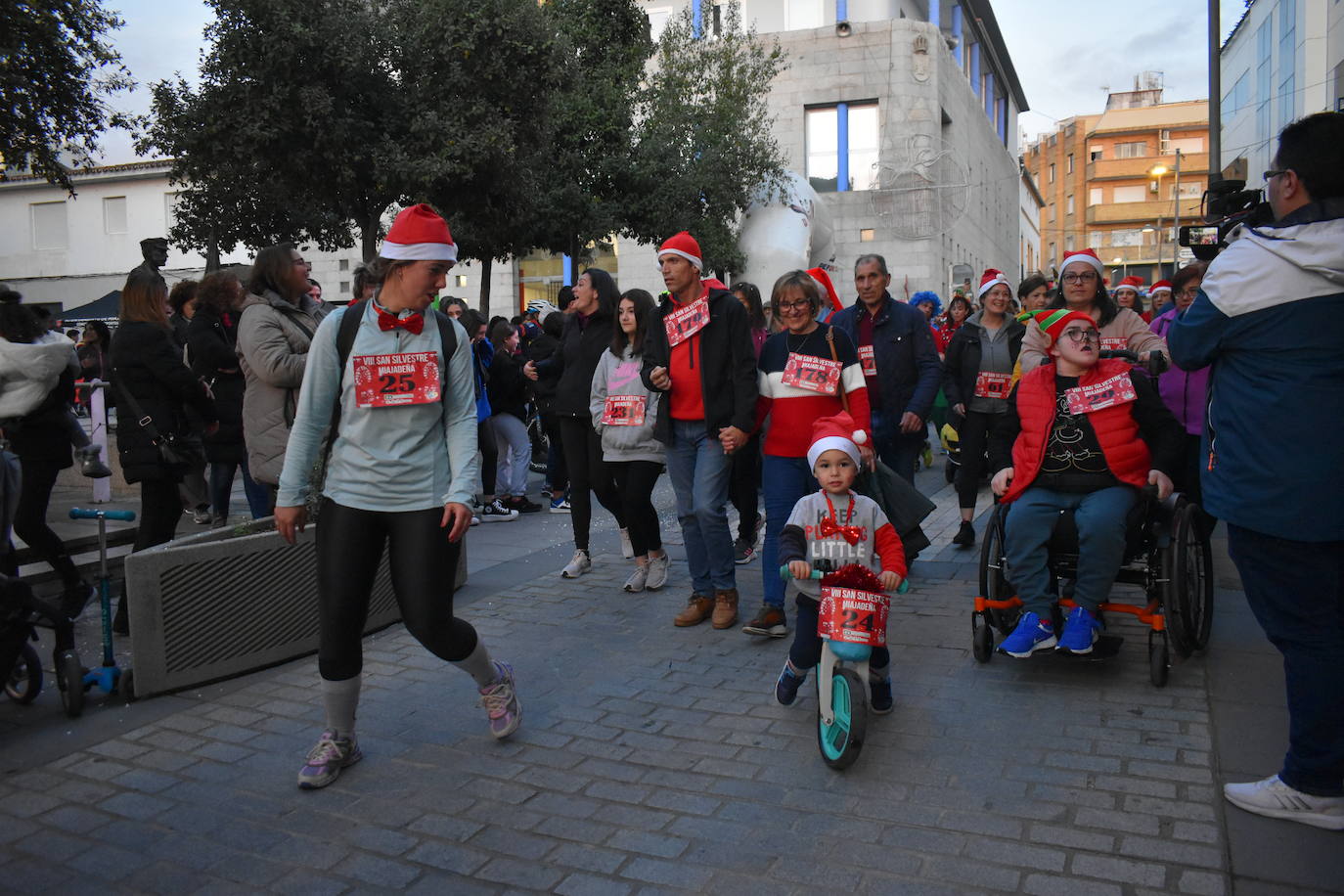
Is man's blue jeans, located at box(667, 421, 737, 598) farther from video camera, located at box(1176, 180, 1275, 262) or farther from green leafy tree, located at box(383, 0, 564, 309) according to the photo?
green leafy tree, located at box(383, 0, 564, 309)

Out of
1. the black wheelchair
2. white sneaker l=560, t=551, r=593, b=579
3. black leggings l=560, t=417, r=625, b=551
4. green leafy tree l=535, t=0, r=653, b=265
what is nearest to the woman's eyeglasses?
the black wheelchair

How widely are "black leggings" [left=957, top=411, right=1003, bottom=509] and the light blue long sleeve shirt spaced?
4.77m

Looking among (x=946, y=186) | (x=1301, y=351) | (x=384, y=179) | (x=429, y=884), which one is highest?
(x=946, y=186)

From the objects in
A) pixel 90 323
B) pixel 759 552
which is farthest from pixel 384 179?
pixel 759 552

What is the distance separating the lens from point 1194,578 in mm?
5031

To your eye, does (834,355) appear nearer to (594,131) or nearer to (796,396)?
(796,396)

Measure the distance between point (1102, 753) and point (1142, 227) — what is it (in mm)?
93386

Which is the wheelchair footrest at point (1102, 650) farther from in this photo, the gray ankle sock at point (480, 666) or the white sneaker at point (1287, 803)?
the gray ankle sock at point (480, 666)

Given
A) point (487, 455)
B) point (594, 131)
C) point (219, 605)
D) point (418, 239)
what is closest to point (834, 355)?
point (418, 239)

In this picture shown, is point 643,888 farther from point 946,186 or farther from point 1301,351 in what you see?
point 946,186

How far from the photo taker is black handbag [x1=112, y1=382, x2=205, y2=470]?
5.71m

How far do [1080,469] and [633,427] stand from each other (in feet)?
8.41

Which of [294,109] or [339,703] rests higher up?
[294,109]

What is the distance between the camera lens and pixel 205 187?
18.4m
